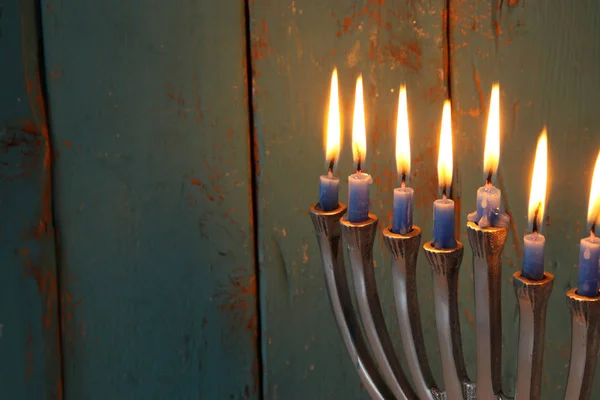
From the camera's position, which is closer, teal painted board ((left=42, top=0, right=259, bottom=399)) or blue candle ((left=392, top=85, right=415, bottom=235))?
blue candle ((left=392, top=85, right=415, bottom=235))

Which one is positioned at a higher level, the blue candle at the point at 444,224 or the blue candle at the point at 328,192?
the blue candle at the point at 328,192

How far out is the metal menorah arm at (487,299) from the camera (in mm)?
438

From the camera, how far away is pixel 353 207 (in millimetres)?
484

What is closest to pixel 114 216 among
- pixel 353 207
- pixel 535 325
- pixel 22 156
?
pixel 22 156

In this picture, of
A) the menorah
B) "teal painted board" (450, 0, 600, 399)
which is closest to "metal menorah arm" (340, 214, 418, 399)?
the menorah

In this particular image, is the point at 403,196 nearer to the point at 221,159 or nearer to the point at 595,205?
the point at 595,205

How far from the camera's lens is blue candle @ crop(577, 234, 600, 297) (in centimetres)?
41

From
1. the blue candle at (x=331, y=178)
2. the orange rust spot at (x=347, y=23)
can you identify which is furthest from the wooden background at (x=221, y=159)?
the blue candle at (x=331, y=178)

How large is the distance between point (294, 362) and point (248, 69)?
0.29 metres

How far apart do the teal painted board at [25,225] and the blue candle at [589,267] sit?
474 mm

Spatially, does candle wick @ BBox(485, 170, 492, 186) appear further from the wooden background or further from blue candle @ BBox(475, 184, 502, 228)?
the wooden background

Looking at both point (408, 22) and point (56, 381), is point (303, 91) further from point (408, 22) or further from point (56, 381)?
point (56, 381)

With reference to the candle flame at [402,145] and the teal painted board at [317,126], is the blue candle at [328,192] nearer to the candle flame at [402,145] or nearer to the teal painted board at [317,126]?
the candle flame at [402,145]

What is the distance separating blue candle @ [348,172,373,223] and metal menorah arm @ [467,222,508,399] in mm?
69
